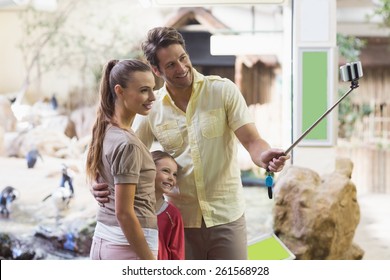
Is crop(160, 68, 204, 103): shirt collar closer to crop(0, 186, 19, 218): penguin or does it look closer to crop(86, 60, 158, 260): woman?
crop(86, 60, 158, 260): woman

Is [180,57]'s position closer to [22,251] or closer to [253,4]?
[253,4]

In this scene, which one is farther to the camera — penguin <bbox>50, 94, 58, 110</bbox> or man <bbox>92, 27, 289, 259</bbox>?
penguin <bbox>50, 94, 58, 110</bbox>

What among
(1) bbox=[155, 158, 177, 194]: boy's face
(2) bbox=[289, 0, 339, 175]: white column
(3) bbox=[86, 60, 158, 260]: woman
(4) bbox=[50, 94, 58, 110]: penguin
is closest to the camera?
(3) bbox=[86, 60, 158, 260]: woman

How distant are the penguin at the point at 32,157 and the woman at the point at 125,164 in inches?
27.6

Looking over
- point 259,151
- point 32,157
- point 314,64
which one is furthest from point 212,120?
point 32,157

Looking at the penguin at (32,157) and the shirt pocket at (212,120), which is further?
the penguin at (32,157)

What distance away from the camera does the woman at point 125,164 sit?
2027 mm

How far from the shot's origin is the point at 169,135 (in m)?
2.21

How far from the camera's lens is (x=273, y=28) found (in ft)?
8.57

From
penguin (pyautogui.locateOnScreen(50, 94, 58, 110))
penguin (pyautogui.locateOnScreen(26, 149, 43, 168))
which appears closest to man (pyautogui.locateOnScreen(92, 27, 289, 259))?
penguin (pyautogui.locateOnScreen(50, 94, 58, 110))

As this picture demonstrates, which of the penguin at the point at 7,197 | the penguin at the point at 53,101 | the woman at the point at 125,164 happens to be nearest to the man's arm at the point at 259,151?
the woman at the point at 125,164

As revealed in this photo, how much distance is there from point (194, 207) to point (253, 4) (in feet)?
2.82

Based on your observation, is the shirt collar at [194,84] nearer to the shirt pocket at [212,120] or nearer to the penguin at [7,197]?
the shirt pocket at [212,120]

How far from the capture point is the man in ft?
7.14
